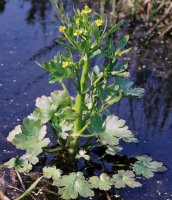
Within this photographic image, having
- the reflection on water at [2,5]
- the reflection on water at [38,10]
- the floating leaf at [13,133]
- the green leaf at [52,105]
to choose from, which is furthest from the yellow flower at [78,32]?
the reflection on water at [2,5]

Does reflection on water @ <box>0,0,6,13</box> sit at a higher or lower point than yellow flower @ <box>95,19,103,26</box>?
lower

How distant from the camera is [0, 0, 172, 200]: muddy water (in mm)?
2252

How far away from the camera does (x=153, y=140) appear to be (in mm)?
2357

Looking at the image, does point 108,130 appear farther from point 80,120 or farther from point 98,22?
point 98,22

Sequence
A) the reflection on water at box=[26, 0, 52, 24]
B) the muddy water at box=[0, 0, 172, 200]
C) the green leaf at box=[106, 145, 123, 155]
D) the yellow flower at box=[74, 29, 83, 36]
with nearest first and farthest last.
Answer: the yellow flower at box=[74, 29, 83, 36], the green leaf at box=[106, 145, 123, 155], the muddy water at box=[0, 0, 172, 200], the reflection on water at box=[26, 0, 52, 24]

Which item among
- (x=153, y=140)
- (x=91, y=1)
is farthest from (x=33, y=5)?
(x=153, y=140)

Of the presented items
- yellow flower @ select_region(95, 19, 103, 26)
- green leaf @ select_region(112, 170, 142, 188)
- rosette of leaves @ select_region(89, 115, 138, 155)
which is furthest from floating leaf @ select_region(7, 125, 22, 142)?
yellow flower @ select_region(95, 19, 103, 26)

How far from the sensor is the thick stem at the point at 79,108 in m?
1.99

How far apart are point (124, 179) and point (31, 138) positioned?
0.45 metres

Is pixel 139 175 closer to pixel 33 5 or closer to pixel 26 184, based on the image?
pixel 26 184

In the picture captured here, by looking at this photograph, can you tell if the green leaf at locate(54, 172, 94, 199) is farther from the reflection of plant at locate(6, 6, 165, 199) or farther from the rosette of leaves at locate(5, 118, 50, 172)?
the rosette of leaves at locate(5, 118, 50, 172)

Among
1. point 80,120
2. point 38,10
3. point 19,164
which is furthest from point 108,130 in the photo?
point 38,10

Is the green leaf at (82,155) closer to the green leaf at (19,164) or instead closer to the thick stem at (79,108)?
the thick stem at (79,108)

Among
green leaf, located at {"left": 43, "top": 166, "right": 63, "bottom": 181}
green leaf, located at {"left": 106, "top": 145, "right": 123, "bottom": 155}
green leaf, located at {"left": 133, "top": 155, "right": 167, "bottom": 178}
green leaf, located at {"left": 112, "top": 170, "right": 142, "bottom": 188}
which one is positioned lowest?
green leaf, located at {"left": 112, "top": 170, "right": 142, "bottom": 188}
